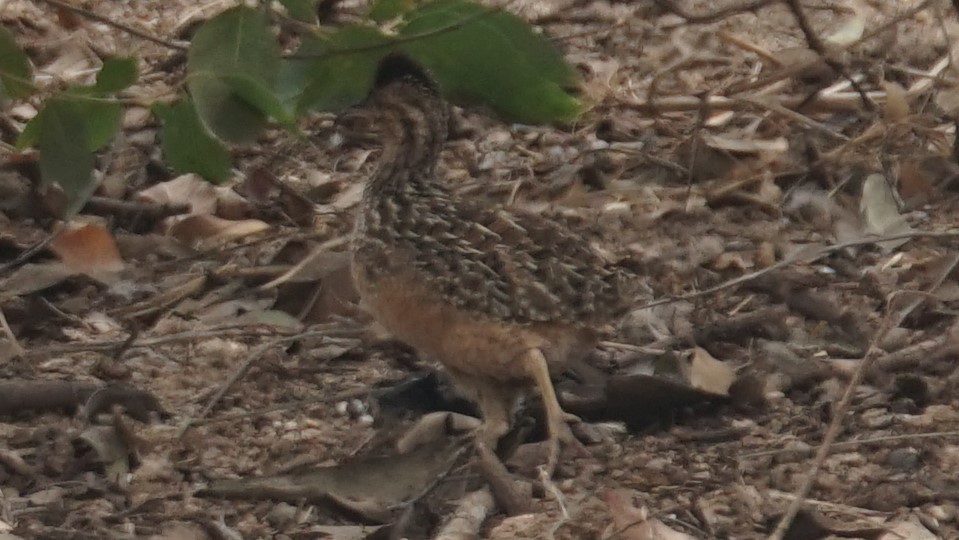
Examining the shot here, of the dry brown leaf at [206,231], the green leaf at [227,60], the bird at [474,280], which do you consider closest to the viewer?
the green leaf at [227,60]

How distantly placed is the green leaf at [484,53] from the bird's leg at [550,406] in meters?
0.63

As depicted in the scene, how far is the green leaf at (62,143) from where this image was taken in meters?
3.64

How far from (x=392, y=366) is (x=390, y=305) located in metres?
0.61

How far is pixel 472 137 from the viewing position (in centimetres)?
589

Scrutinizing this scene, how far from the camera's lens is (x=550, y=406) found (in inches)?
145

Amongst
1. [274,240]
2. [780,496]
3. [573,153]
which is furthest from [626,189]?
[780,496]

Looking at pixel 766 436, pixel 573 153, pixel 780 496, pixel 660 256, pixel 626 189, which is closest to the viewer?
pixel 780 496

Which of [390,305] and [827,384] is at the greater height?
[390,305]

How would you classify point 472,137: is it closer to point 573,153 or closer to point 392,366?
point 573,153

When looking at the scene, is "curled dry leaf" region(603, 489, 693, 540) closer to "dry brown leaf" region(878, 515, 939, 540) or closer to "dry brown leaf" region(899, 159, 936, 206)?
"dry brown leaf" region(878, 515, 939, 540)

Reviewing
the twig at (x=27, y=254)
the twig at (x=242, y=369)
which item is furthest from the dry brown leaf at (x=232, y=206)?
the twig at (x=242, y=369)

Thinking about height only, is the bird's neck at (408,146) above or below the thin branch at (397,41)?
below

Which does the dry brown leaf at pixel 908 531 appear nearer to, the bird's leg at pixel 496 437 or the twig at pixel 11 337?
the bird's leg at pixel 496 437

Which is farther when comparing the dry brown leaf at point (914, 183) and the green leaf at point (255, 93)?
the dry brown leaf at point (914, 183)
